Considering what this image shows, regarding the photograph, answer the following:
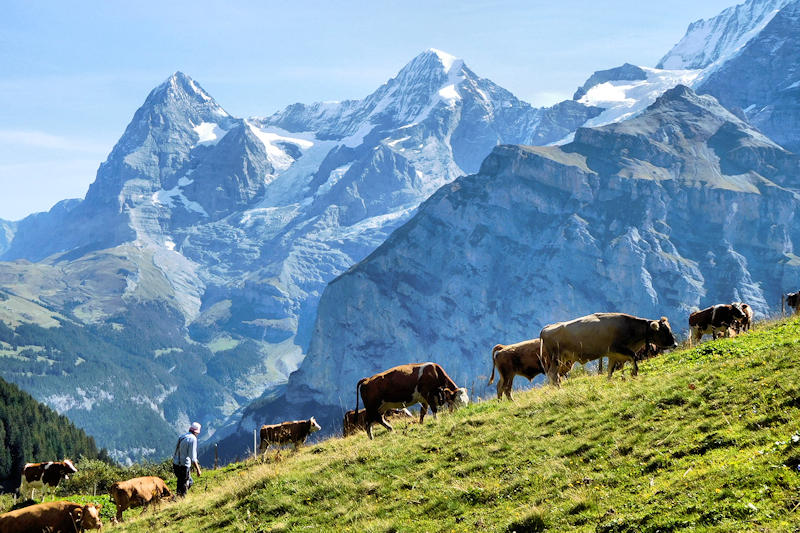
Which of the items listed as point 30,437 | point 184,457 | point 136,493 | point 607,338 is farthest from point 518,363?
point 30,437

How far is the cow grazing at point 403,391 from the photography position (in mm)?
25234

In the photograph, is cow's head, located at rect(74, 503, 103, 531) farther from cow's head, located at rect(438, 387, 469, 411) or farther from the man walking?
cow's head, located at rect(438, 387, 469, 411)

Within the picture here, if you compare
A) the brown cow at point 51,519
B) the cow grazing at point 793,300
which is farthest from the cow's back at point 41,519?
the cow grazing at point 793,300

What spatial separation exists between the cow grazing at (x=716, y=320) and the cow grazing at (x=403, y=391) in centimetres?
1801

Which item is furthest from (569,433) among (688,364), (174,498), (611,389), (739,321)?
(739,321)

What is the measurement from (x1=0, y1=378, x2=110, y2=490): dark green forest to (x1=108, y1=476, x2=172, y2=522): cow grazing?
94.1 metres

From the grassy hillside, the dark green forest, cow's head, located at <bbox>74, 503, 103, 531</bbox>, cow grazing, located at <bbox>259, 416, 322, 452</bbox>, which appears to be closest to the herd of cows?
the grassy hillside

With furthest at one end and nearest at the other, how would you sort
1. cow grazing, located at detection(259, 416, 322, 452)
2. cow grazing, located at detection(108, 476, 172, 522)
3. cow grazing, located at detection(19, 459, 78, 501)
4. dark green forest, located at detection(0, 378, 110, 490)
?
dark green forest, located at detection(0, 378, 110, 490)
cow grazing, located at detection(259, 416, 322, 452)
cow grazing, located at detection(19, 459, 78, 501)
cow grazing, located at detection(108, 476, 172, 522)

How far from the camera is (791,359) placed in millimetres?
17719

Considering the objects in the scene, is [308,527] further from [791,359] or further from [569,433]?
[791,359]

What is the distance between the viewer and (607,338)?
24.8 meters

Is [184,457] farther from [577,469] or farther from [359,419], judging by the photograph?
[577,469]

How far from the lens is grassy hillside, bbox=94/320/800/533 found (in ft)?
37.8

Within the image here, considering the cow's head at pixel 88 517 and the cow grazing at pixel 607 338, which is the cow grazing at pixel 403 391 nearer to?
the cow grazing at pixel 607 338
